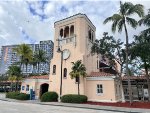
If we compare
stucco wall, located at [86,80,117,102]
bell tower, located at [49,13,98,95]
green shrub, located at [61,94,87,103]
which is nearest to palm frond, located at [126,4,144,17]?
bell tower, located at [49,13,98,95]

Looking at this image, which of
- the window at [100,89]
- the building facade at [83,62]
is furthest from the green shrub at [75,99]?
the window at [100,89]

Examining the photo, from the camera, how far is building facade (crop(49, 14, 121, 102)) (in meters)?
28.1

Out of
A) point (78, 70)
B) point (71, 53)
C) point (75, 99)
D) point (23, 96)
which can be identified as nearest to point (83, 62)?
point (78, 70)

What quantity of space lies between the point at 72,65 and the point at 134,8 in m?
12.7

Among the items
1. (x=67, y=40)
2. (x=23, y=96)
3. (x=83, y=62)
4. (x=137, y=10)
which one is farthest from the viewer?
(x=23, y=96)

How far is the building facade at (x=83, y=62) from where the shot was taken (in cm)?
2812

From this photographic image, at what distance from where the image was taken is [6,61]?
4316 inches

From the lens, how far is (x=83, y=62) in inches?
1175

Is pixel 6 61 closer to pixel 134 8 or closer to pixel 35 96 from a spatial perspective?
pixel 35 96

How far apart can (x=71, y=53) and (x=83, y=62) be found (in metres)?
2.91

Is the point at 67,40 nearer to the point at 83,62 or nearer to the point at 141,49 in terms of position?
the point at 83,62

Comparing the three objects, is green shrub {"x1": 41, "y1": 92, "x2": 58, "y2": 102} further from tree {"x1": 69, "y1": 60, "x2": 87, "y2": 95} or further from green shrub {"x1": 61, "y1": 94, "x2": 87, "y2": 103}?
tree {"x1": 69, "y1": 60, "x2": 87, "y2": 95}

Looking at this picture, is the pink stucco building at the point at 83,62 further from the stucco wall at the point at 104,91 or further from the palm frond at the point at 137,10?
the palm frond at the point at 137,10

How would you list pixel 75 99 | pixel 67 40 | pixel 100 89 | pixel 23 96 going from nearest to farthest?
pixel 75 99 → pixel 100 89 → pixel 67 40 → pixel 23 96
